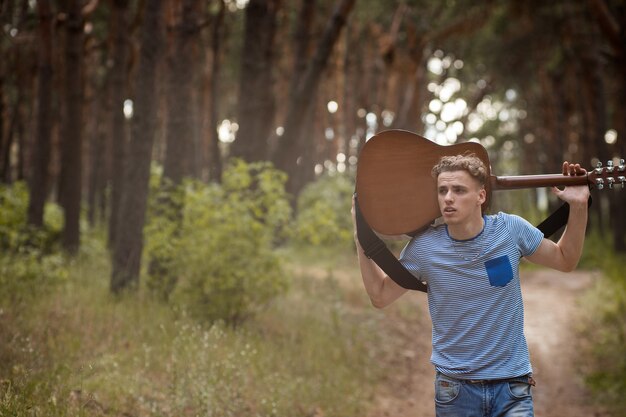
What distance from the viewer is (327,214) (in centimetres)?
867

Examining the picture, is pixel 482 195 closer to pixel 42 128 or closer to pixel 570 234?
pixel 570 234

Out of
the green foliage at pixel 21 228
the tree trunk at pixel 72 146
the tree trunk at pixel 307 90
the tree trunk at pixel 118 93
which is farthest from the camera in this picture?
the tree trunk at pixel 72 146

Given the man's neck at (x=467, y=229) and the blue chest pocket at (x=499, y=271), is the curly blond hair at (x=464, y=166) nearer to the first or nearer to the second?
the man's neck at (x=467, y=229)

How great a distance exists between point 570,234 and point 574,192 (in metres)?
0.22

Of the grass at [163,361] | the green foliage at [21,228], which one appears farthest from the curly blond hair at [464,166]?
the green foliage at [21,228]

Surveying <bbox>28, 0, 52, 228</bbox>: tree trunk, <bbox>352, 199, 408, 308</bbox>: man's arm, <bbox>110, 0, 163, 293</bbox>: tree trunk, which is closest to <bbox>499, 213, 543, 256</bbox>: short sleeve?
<bbox>352, 199, 408, 308</bbox>: man's arm

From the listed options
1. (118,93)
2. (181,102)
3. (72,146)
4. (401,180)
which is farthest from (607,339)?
(118,93)

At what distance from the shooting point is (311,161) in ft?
91.1

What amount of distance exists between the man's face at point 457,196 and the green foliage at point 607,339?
529 cm

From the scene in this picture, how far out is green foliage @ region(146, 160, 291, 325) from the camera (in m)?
7.96

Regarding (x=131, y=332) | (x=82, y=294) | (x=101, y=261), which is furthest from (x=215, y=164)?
(x=131, y=332)

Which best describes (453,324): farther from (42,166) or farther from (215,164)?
(215,164)

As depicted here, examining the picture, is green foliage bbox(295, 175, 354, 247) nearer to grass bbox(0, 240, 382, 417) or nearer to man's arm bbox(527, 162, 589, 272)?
grass bbox(0, 240, 382, 417)

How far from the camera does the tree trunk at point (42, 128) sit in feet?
40.5
